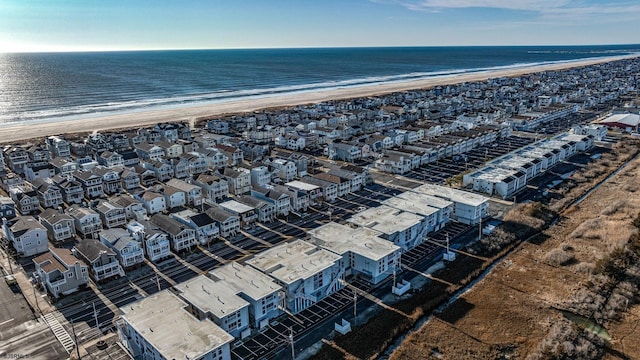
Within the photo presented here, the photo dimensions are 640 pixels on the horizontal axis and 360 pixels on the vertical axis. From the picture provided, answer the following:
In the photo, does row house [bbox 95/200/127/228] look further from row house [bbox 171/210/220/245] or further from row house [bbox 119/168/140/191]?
row house [bbox 119/168/140/191]

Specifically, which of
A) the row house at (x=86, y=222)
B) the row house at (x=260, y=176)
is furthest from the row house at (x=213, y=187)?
the row house at (x=86, y=222)

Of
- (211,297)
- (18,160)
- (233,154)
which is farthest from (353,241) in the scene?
(18,160)

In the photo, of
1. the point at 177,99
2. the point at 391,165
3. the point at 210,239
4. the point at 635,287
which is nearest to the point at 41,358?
the point at 210,239

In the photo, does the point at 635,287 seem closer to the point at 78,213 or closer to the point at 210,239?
the point at 210,239

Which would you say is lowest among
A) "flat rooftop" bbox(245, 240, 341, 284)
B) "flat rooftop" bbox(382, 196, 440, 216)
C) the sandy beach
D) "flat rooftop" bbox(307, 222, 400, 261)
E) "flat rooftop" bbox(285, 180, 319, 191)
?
"flat rooftop" bbox(245, 240, 341, 284)

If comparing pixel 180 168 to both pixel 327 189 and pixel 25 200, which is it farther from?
pixel 327 189

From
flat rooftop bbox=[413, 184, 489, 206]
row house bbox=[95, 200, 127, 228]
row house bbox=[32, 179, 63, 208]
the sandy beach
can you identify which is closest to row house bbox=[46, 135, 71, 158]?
the sandy beach

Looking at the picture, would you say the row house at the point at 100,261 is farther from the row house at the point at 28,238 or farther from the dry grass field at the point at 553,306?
the dry grass field at the point at 553,306
